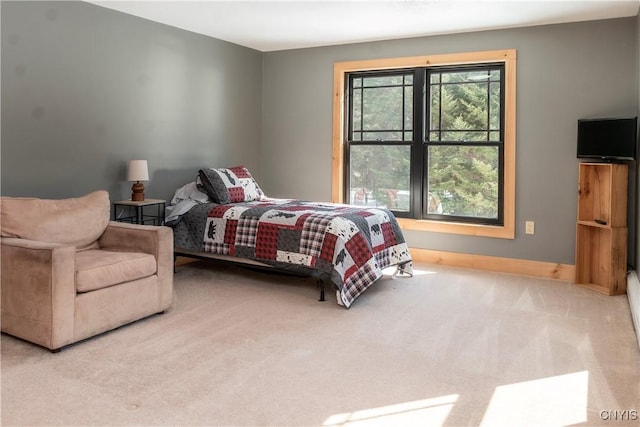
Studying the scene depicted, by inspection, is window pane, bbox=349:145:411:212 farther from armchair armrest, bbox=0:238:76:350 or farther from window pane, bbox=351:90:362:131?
armchair armrest, bbox=0:238:76:350

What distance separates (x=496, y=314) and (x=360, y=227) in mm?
1166

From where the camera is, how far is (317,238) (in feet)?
12.7

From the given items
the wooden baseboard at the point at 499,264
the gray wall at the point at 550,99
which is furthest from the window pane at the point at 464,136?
the wooden baseboard at the point at 499,264

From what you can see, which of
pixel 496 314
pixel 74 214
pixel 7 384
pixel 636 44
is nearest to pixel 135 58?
pixel 74 214

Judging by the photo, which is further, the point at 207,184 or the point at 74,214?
the point at 207,184

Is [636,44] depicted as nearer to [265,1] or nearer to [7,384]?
[265,1]

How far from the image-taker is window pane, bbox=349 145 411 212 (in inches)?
217

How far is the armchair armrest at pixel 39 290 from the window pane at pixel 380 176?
11.4 feet

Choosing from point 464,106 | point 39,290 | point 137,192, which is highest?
point 464,106

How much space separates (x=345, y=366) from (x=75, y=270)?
62.9 inches

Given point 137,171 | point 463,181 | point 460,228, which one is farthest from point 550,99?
point 137,171

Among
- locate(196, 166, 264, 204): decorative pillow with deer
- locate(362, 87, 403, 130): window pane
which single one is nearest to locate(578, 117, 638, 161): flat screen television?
locate(362, 87, 403, 130): window pane

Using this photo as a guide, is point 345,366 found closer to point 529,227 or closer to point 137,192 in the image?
point 137,192

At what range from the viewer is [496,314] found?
11.7 feet
